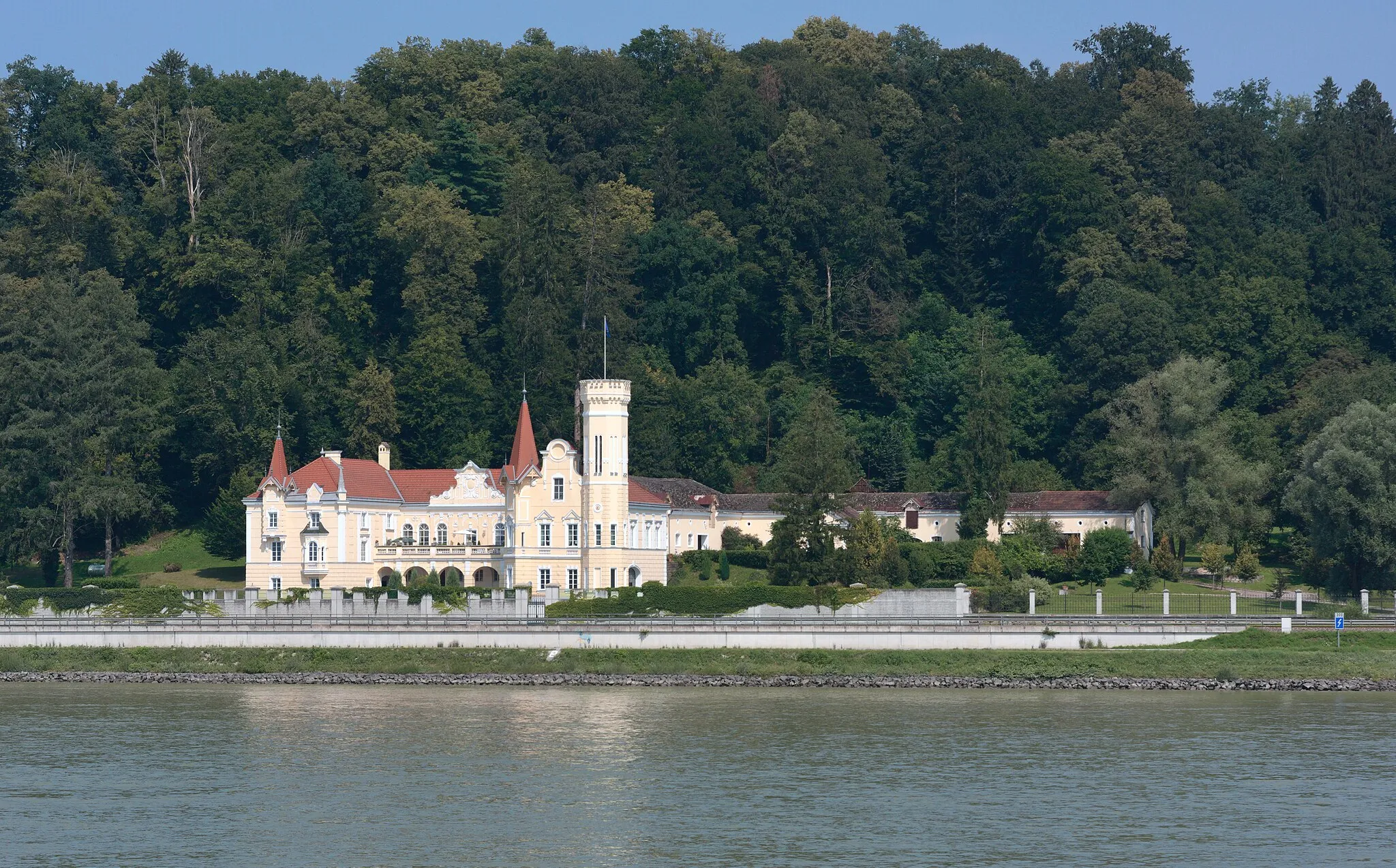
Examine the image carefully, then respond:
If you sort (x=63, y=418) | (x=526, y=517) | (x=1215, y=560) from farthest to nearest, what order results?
(x=63, y=418) < (x=526, y=517) < (x=1215, y=560)

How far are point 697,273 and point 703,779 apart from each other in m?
70.7

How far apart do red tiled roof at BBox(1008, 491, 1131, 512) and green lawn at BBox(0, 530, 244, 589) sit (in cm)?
3549

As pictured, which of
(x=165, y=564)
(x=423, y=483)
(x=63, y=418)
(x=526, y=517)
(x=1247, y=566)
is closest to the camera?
(x=1247, y=566)

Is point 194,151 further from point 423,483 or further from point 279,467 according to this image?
point 423,483

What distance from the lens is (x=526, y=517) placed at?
80188 mm

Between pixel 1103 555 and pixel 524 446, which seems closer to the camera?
pixel 1103 555

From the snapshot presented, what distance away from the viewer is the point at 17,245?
103125 millimetres

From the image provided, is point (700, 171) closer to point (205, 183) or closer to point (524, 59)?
point (524, 59)

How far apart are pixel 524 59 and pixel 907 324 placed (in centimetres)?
3518

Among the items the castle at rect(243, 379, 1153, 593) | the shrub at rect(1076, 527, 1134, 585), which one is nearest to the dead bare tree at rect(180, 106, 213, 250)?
the castle at rect(243, 379, 1153, 593)

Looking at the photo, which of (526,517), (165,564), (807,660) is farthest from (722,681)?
(165,564)

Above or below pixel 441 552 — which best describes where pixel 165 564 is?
below

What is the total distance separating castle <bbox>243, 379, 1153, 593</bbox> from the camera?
7931 centimetres

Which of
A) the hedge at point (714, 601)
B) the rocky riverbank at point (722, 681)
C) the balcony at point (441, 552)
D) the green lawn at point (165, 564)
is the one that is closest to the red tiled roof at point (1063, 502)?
the hedge at point (714, 601)
